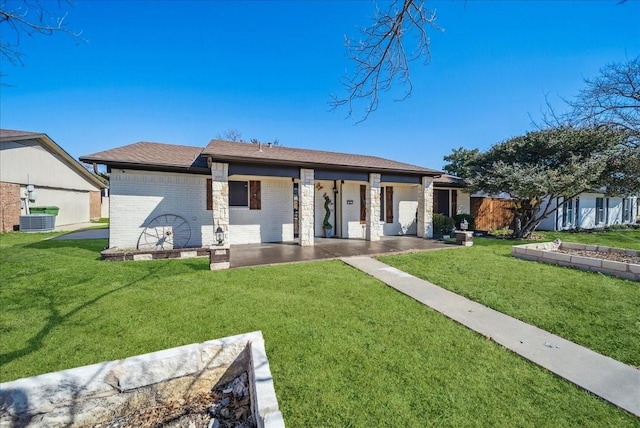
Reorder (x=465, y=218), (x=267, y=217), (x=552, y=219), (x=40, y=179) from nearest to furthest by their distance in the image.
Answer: (x=267, y=217)
(x=465, y=218)
(x=552, y=219)
(x=40, y=179)

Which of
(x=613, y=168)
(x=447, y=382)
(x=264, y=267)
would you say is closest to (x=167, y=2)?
(x=264, y=267)

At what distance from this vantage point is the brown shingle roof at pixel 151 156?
795cm

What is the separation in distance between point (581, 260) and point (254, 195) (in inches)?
423

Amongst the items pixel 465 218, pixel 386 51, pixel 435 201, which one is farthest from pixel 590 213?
pixel 386 51

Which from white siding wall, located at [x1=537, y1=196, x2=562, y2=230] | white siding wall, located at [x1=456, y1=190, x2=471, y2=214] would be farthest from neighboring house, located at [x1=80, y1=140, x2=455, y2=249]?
white siding wall, located at [x1=537, y1=196, x2=562, y2=230]

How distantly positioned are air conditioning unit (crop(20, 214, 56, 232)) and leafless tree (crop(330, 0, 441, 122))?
1941 cm

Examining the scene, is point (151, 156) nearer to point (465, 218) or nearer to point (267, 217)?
point (267, 217)

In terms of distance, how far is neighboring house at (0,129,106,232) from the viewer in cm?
1445

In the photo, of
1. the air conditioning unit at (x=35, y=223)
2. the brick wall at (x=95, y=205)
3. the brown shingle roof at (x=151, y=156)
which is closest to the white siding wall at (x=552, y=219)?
the brown shingle roof at (x=151, y=156)

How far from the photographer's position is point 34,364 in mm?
2871

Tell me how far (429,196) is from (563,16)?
8873mm

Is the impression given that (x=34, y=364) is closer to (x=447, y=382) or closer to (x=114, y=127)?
(x=447, y=382)

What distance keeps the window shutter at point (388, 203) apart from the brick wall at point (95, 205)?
2583cm

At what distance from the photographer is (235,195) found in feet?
34.1
